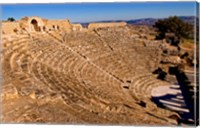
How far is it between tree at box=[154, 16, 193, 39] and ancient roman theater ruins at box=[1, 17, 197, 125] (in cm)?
32

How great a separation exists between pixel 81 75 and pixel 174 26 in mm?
2220

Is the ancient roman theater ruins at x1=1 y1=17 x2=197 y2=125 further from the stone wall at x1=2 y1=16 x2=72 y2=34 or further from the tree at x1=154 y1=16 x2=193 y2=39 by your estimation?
the tree at x1=154 y1=16 x2=193 y2=39

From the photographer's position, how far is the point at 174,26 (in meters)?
10.1

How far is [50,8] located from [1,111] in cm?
206

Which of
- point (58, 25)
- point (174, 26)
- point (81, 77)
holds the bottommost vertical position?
point (81, 77)

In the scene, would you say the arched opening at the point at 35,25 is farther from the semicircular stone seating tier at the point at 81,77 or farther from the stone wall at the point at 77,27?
the stone wall at the point at 77,27

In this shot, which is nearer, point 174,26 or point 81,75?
point 81,75

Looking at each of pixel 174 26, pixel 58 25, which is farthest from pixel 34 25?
pixel 174 26

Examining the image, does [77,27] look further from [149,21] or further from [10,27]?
[149,21]

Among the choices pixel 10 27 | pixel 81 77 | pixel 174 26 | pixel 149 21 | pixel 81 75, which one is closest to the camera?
pixel 10 27

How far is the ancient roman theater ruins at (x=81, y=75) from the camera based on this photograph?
28.2ft

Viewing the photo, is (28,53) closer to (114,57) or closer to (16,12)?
(16,12)

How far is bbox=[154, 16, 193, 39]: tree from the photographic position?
30.1ft

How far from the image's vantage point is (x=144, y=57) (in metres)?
12.4
